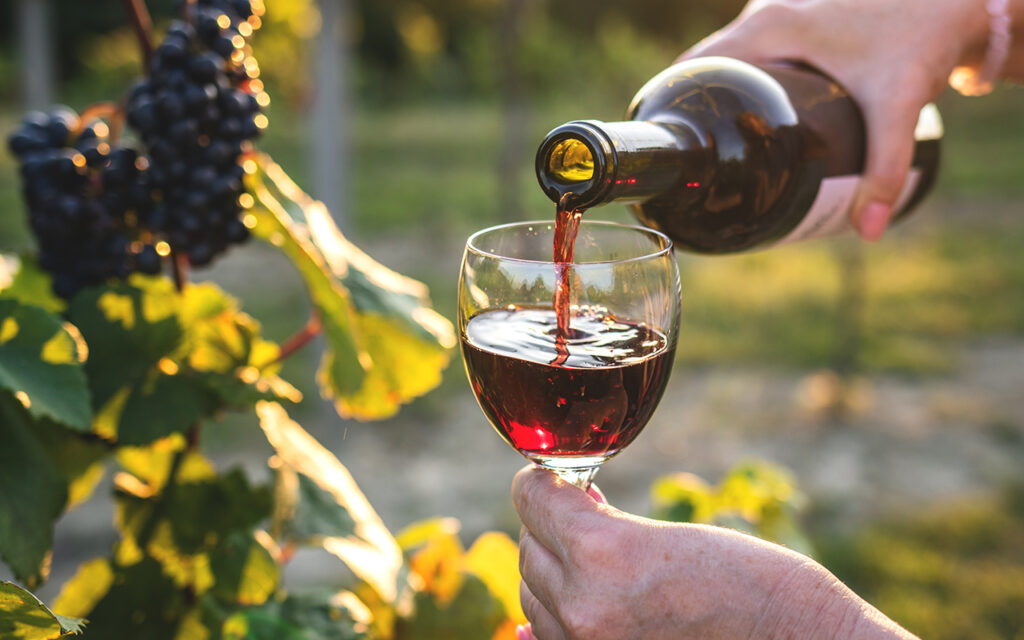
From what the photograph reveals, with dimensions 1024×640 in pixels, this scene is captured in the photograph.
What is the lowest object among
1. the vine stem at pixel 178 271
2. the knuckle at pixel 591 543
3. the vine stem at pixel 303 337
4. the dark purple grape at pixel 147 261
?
the knuckle at pixel 591 543

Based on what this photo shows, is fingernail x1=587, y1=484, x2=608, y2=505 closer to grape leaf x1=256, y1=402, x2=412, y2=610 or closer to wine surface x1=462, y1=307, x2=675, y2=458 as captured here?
wine surface x1=462, y1=307, x2=675, y2=458

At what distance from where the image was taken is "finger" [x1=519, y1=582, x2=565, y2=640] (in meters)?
0.86

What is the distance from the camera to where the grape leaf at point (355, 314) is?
42.1 inches

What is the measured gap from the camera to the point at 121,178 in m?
0.97

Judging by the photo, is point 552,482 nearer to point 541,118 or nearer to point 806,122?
point 806,122

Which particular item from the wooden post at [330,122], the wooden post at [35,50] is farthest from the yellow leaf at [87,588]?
the wooden post at [35,50]

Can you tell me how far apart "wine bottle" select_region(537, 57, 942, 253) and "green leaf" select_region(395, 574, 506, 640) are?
520 millimetres

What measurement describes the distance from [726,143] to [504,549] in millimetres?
632

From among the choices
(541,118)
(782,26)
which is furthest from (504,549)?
(541,118)

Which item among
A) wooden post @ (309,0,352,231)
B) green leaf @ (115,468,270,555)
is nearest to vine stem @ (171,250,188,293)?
green leaf @ (115,468,270,555)

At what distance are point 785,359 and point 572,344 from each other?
17.2 feet

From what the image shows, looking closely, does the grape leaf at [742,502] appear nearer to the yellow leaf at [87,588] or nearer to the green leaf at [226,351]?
the green leaf at [226,351]

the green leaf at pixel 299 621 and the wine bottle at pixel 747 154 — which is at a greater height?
the wine bottle at pixel 747 154

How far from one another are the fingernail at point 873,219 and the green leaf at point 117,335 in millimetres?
934
